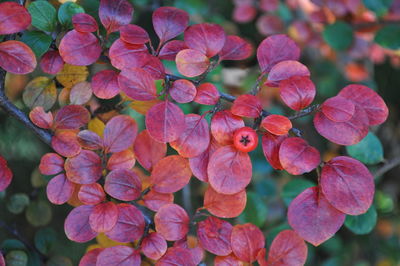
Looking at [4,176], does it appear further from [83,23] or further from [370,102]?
[370,102]

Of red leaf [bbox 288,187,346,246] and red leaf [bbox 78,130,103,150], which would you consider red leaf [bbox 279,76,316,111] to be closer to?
red leaf [bbox 288,187,346,246]

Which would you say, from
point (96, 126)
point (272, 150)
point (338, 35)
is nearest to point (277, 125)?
point (272, 150)

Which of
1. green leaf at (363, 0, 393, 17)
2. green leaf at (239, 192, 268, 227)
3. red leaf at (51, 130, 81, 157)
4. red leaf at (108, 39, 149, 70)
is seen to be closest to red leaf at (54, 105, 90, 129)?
red leaf at (51, 130, 81, 157)

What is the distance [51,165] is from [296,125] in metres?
1.06

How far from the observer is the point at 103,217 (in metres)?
0.66

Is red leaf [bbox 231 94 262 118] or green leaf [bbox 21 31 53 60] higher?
green leaf [bbox 21 31 53 60]

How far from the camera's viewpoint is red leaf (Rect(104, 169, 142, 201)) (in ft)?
2.26

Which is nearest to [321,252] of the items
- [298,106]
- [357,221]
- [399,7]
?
[357,221]

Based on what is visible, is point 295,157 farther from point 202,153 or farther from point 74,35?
point 74,35

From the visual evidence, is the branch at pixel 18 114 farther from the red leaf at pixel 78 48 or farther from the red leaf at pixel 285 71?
the red leaf at pixel 285 71

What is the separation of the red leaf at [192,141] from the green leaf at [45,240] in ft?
1.49

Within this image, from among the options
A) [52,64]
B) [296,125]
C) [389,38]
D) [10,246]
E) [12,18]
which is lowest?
[296,125]

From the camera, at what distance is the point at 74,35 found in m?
0.69

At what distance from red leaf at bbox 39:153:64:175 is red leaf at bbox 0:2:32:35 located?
22 cm
